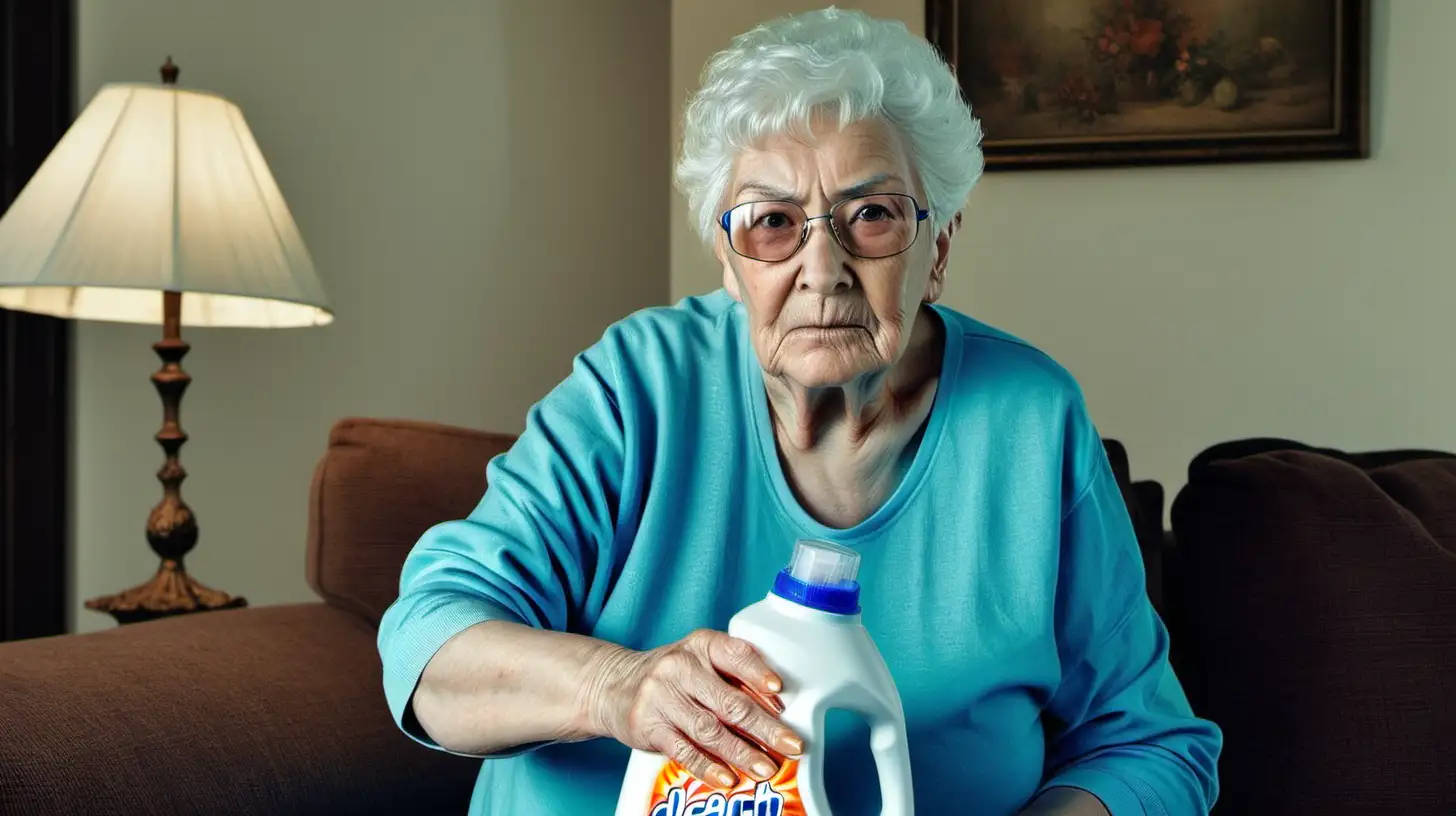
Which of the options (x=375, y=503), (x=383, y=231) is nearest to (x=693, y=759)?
(x=375, y=503)

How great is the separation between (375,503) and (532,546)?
526 millimetres

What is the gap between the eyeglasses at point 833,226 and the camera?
3.11 feet

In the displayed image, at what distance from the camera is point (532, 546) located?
95cm

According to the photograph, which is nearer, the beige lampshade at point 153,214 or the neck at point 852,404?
the neck at point 852,404

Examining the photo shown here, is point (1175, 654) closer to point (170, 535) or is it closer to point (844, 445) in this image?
point (844, 445)

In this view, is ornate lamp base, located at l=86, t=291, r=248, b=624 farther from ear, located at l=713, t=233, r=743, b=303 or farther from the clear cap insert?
the clear cap insert

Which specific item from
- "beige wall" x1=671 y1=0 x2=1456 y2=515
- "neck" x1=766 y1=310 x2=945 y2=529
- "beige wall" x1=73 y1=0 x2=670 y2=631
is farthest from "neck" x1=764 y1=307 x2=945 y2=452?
"beige wall" x1=73 y1=0 x2=670 y2=631

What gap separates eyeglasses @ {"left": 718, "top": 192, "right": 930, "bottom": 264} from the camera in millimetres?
948

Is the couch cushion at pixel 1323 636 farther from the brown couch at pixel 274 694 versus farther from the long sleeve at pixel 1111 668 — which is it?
the brown couch at pixel 274 694

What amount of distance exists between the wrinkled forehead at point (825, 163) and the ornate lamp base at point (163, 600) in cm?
126

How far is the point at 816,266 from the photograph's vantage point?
938mm

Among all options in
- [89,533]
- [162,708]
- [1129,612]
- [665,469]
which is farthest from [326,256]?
[1129,612]

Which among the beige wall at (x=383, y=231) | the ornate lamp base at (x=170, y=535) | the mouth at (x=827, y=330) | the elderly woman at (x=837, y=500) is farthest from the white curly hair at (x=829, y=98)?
the beige wall at (x=383, y=231)

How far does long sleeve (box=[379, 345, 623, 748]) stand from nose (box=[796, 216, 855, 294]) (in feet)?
0.64
